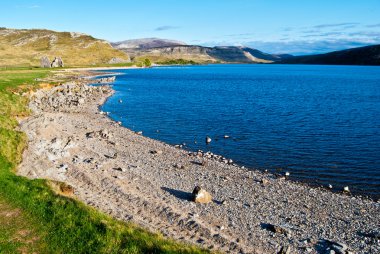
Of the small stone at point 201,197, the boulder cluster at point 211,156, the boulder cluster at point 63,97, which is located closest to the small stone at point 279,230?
the small stone at point 201,197

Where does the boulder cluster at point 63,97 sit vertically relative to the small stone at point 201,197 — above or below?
above

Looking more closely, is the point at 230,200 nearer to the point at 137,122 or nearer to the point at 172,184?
the point at 172,184

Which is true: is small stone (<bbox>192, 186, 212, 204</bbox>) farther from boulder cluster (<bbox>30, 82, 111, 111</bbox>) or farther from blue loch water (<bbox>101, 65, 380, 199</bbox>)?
boulder cluster (<bbox>30, 82, 111, 111</bbox>)

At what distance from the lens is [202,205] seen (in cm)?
2538

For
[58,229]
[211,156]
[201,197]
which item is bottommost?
[211,156]

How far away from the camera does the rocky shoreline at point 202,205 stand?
21062mm

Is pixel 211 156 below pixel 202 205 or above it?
below

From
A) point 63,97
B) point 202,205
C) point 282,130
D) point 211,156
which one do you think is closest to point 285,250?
point 202,205

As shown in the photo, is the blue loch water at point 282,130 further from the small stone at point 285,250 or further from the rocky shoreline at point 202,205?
the small stone at point 285,250

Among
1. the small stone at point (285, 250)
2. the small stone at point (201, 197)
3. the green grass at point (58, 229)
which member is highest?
the green grass at point (58, 229)

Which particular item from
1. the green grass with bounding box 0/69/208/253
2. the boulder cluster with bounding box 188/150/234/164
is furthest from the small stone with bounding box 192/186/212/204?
the boulder cluster with bounding box 188/150/234/164

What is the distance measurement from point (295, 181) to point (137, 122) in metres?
35.6

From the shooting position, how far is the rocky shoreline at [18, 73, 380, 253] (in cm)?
2106

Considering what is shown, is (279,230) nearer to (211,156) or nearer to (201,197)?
(201,197)
